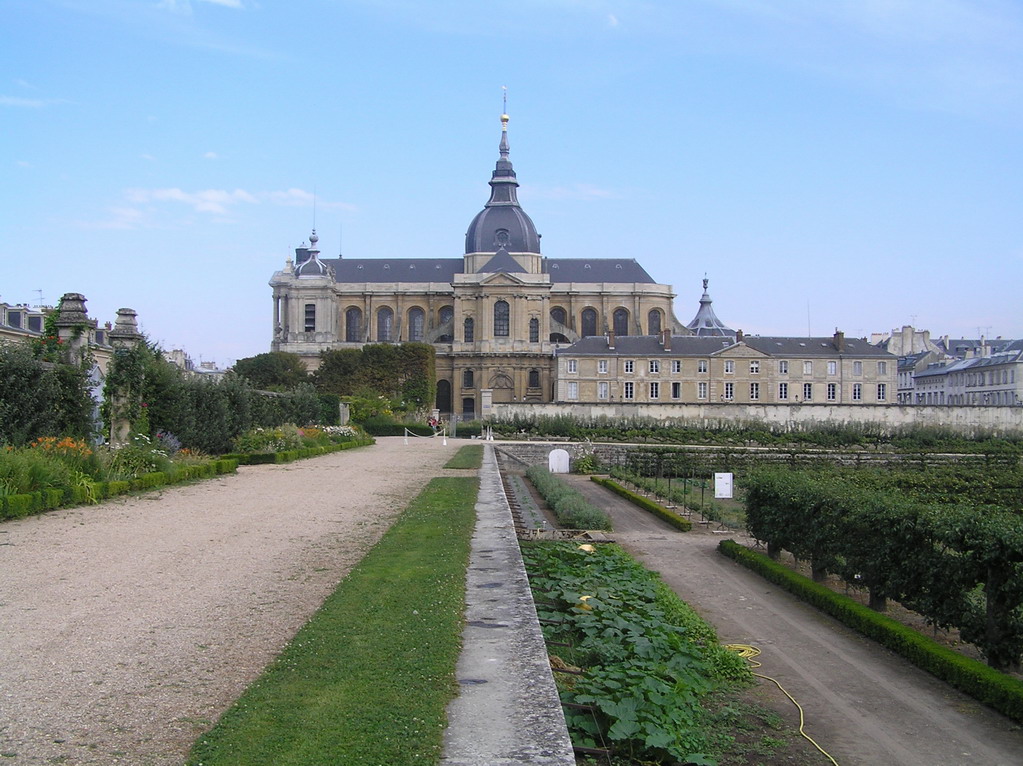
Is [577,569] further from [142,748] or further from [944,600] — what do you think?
[142,748]

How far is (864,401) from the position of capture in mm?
66250

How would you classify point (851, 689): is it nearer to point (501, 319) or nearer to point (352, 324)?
point (501, 319)

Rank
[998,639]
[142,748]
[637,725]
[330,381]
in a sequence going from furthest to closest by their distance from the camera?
[330,381]
[998,639]
[637,725]
[142,748]

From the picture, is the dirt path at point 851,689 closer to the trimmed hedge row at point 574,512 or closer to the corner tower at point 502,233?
the trimmed hedge row at point 574,512

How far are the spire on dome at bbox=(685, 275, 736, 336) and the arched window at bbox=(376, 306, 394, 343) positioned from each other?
25.6 metres

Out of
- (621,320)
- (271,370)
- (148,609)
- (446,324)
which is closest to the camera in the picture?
(148,609)

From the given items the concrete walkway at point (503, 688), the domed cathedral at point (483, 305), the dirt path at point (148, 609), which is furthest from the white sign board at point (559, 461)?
the domed cathedral at point (483, 305)

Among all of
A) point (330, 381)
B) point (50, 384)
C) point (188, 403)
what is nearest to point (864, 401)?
point (330, 381)

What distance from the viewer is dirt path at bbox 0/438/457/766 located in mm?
4688

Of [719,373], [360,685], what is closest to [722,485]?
[360,685]

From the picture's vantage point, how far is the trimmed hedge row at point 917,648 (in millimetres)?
6957

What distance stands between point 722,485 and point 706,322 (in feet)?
229

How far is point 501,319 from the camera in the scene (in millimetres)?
79750

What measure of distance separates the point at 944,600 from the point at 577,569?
3.76 metres
